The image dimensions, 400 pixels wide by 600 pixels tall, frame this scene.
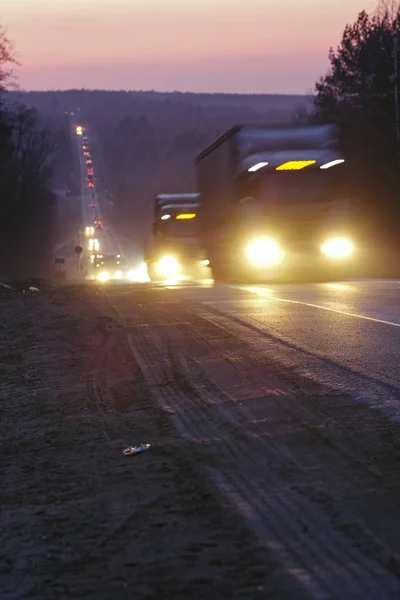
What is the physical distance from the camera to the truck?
39625 millimetres

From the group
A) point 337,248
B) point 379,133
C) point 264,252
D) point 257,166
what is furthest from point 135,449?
point 379,133

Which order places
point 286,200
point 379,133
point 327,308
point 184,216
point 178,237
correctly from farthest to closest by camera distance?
point 379,133
point 184,216
point 178,237
point 286,200
point 327,308

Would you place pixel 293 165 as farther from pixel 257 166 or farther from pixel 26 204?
pixel 26 204

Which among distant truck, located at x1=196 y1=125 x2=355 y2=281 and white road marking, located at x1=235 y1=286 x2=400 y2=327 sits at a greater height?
Answer: distant truck, located at x1=196 y1=125 x2=355 y2=281

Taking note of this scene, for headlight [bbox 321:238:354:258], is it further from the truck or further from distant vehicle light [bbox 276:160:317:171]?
the truck

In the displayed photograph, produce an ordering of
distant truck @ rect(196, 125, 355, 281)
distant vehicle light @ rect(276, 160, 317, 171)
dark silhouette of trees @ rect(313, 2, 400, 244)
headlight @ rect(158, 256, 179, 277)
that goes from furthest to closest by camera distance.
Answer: dark silhouette of trees @ rect(313, 2, 400, 244) < headlight @ rect(158, 256, 179, 277) < distant truck @ rect(196, 125, 355, 281) < distant vehicle light @ rect(276, 160, 317, 171)

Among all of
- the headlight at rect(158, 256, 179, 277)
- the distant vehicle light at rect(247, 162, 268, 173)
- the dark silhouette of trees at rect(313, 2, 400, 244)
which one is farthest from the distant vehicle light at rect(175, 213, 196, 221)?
the distant vehicle light at rect(247, 162, 268, 173)

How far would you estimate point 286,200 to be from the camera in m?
25.6

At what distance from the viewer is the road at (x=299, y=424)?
412 centimetres

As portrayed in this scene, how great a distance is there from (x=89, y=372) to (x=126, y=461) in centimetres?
400

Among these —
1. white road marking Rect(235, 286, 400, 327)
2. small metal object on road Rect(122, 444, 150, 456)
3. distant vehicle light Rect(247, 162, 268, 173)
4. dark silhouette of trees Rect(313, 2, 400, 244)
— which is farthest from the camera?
dark silhouette of trees Rect(313, 2, 400, 244)

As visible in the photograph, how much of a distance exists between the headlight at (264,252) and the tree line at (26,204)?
133 feet

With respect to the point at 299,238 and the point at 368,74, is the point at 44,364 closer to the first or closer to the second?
the point at 299,238

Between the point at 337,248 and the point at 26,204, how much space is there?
182 ft
